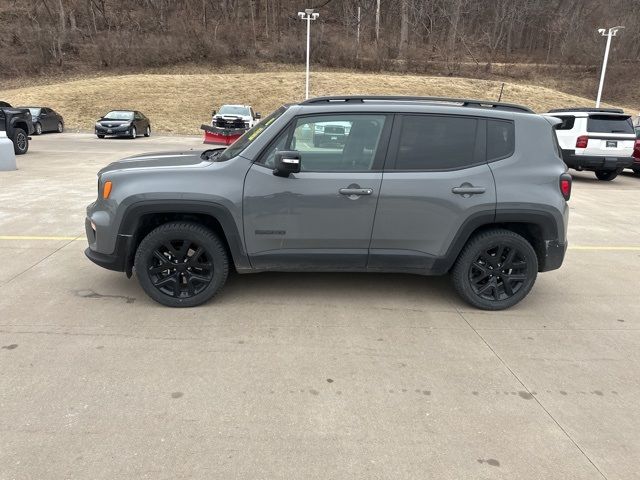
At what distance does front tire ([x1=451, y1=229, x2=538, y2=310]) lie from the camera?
4.38m

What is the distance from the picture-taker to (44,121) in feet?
81.5

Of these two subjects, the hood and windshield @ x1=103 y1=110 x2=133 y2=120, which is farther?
windshield @ x1=103 y1=110 x2=133 y2=120

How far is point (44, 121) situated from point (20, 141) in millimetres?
10759

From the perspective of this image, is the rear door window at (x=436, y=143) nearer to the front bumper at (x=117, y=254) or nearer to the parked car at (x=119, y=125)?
the front bumper at (x=117, y=254)

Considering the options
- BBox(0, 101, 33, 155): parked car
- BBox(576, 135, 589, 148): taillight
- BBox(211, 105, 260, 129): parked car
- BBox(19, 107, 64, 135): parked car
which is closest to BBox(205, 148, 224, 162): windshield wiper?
BBox(576, 135, 589, 148): taillight

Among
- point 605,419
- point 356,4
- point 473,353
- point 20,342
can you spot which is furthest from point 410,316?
point 356,4

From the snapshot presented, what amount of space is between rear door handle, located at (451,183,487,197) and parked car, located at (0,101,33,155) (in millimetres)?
14379

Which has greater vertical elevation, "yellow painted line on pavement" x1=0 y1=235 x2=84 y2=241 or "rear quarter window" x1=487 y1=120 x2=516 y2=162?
"rear quarter window" x1=487 y1=120 x2=516 y2=162

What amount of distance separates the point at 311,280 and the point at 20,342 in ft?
8.60

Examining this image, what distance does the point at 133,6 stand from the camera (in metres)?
58.7

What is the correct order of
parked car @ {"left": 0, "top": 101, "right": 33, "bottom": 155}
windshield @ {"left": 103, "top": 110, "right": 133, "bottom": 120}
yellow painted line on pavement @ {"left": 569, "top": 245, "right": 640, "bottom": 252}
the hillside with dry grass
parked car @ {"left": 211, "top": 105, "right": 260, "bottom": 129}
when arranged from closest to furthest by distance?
yellow painted line on pavement @ {"left": 569, "top": 245, "right": 640, "bottom": 252} → parked car @ {"left": 0, "top": 101, "right": 33, "bottom": 155} → parked car @ {"left": 211, "top": 105, "right": 260, "bottom": 129} → windshield @ {"left": 103, "top": 110, "right": 133, "bottom": 120} → the hillside with dry grass

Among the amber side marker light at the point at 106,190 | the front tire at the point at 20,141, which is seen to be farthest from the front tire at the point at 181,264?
the front tire at the point at 20,141

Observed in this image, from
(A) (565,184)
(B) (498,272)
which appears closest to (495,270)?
(B) (498,272)

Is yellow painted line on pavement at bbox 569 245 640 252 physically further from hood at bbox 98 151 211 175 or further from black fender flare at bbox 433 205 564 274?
hood at bbox 98 151 211 175
